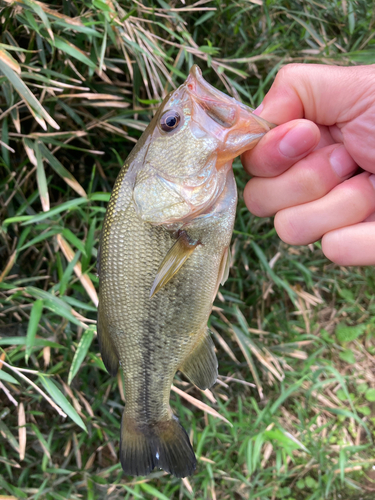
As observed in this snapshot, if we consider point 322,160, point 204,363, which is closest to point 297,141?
point 322,160

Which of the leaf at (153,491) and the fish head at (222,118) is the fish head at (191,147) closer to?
the fish head at (222,118)

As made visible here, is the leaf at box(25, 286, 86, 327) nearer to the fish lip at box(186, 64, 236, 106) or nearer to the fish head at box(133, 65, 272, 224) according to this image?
the fish head at box(133, 65, 272, 224)

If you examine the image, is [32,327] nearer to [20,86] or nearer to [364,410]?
[20,86]

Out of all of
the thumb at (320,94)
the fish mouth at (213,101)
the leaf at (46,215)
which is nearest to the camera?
the fish mouth at (213,101)

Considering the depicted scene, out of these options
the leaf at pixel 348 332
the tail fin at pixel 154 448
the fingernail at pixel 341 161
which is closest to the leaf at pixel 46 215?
the tail fin at pixel 154 448

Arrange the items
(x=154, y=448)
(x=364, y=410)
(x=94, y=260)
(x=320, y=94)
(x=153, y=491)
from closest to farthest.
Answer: (x=320, y=94), (x=154, y=448), (x=94, y=260), (x=153, y=491), (x=364, y=410)

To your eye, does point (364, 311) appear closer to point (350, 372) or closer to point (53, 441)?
point (350, 372)

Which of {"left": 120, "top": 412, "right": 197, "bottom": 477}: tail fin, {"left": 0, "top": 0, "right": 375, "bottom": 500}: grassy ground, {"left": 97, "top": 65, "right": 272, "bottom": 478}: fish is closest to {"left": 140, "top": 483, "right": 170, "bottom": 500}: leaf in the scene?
{"left": 0, "top": 0, "right": 375, "bottom": 500}: grassy ground

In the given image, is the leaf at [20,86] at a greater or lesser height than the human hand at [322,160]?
greater
